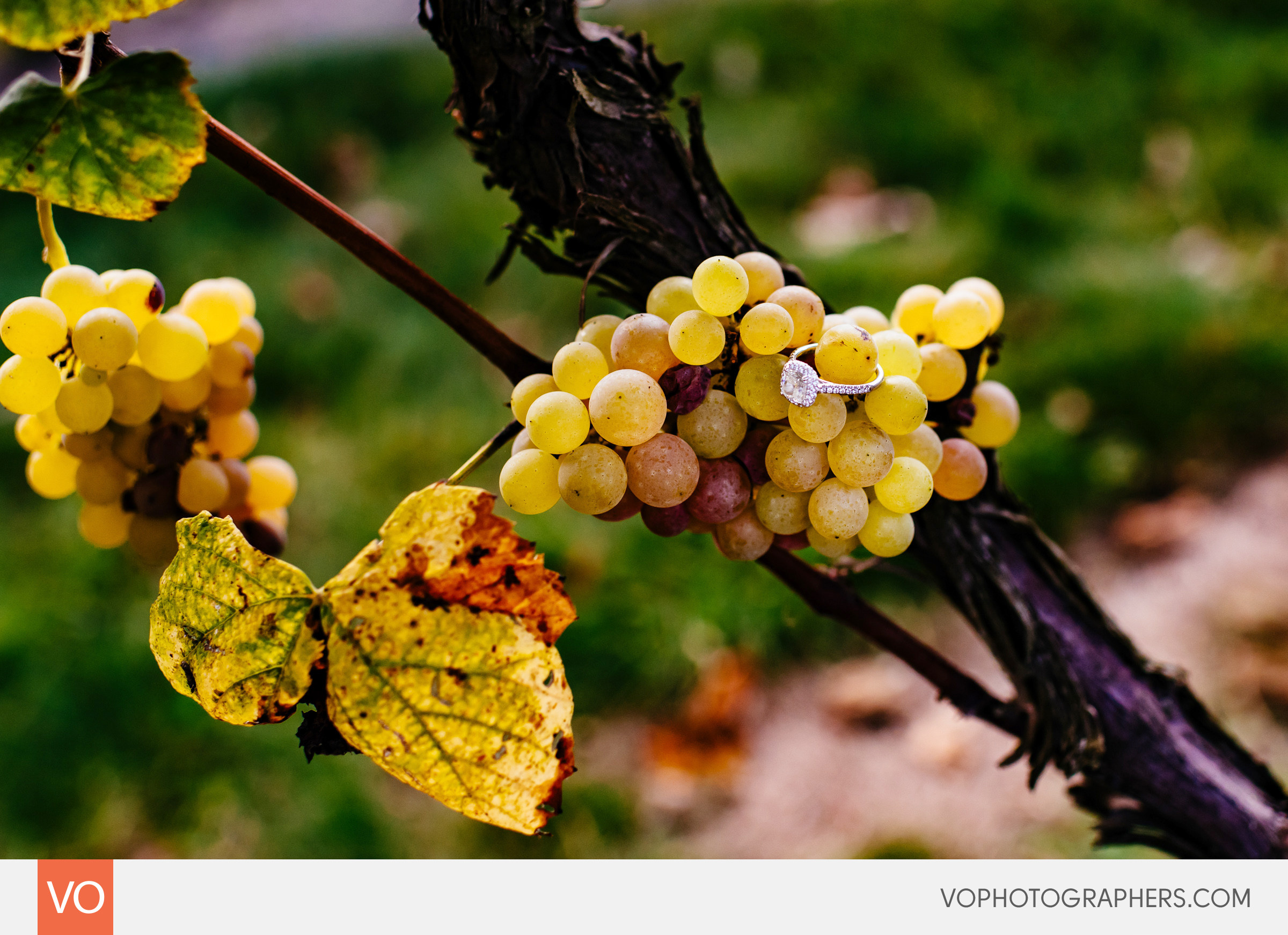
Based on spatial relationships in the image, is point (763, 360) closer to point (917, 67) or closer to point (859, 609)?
point (859, 609)

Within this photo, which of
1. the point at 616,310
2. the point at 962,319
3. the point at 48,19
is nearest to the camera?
the point at 48,19

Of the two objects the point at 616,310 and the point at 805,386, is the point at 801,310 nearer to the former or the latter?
the point at 805,386

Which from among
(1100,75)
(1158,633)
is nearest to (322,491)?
(1158,633)

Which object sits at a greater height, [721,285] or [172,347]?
[721,285]

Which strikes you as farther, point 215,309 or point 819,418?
point 215,309
